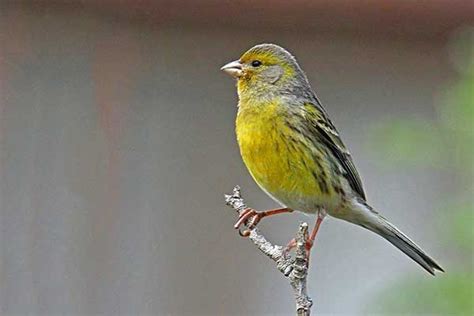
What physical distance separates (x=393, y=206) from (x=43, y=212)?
254 cm

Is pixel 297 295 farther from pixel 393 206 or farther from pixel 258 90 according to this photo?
pixel 393 206

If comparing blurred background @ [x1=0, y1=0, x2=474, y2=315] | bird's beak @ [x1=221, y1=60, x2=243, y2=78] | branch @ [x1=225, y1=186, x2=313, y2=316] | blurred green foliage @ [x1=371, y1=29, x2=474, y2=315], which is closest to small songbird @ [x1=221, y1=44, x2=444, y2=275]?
bird's beak @ [x1=221, y1=60, x2=243, y2=78]

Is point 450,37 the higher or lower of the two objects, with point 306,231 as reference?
higher

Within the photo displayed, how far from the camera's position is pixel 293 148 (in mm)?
5121

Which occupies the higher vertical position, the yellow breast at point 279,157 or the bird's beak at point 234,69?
the bird's beak at point 234,69

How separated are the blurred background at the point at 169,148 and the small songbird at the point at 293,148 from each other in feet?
10.7

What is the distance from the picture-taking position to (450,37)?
8773 mm

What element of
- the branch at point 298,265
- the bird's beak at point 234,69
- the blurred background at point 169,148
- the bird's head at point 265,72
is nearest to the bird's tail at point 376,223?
the bird's head at point 265,72

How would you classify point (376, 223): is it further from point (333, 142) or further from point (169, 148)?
point (169, 148)

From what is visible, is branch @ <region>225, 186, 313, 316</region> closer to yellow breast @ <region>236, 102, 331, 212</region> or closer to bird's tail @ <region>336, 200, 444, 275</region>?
yellow breast @ <region>236, 102, 331, 212</region>

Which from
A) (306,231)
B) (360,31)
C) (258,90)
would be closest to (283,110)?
(258,90)

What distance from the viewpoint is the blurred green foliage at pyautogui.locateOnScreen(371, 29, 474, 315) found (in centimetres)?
568

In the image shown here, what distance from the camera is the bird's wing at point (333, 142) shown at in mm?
5367

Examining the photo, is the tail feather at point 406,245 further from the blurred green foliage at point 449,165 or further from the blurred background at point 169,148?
the blurred background at point 169,148
